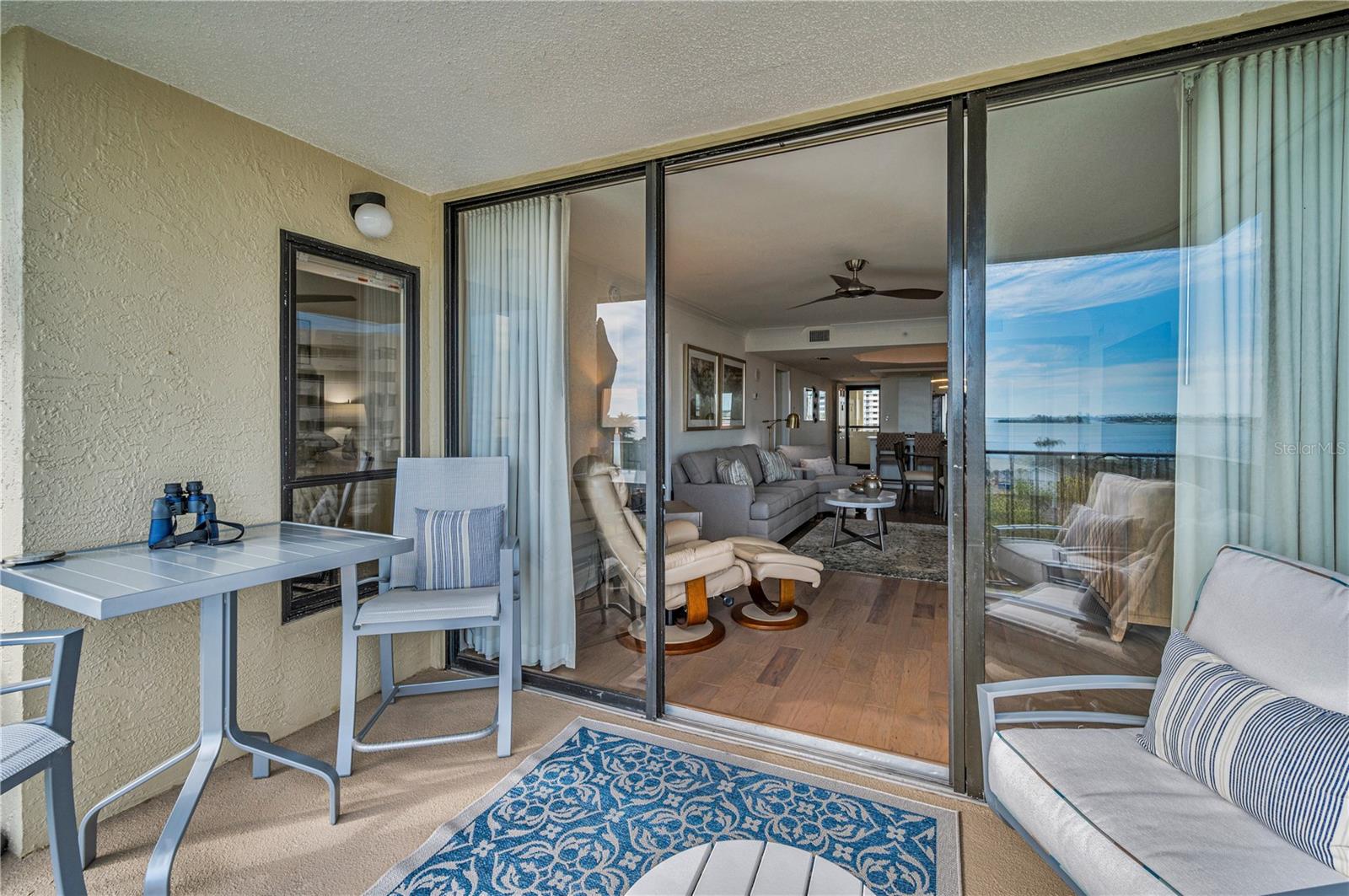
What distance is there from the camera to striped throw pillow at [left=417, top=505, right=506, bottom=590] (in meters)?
2.61

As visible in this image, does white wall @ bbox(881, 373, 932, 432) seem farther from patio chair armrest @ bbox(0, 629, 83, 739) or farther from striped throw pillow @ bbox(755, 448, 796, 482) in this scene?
patio chair armrest @ bbox(0, 629, 83, 739)

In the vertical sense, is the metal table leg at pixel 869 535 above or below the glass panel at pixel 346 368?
below

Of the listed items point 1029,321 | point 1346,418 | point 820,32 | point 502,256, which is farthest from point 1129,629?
point 502,256

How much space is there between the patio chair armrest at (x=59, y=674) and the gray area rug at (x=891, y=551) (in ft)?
15.2

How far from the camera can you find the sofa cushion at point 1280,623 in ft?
4.31

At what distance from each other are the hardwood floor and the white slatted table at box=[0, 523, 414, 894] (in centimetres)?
115

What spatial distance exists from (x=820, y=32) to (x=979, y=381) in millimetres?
1233

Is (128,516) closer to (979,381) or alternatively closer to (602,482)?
(602,482)

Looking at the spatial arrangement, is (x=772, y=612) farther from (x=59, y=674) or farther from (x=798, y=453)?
(x=798, y=453)

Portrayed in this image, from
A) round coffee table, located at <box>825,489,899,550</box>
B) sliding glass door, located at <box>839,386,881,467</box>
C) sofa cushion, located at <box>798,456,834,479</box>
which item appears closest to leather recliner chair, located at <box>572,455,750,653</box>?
round coffee table, located at <box>825,489,899,550</box>

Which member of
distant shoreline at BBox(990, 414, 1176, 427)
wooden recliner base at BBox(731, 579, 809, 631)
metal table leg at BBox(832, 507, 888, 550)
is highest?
distant shoreline at BBox(990, 414, 1176, 427)

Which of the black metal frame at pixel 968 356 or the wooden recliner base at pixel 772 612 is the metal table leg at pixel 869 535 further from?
the black metal frame at pixel 968 356

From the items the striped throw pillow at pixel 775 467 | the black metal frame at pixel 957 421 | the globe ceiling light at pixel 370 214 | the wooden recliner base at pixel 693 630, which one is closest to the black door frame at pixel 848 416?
the striped throw pillow at pixel 775 467

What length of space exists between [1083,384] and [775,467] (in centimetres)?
549
